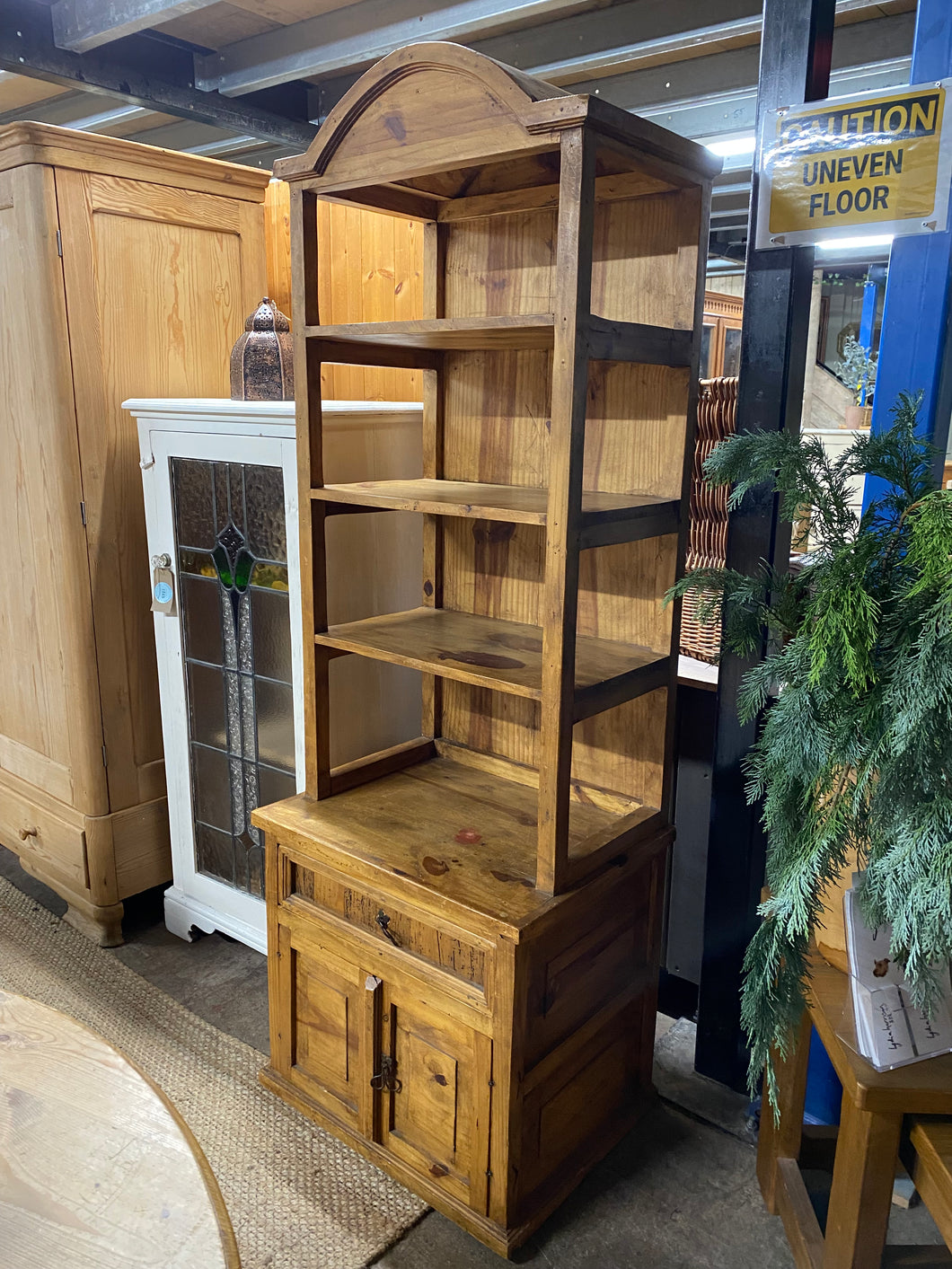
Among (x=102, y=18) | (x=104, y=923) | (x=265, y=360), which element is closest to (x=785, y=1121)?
(x=104, y=923)

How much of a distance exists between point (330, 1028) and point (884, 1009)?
1.12 m

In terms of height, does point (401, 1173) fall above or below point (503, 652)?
below

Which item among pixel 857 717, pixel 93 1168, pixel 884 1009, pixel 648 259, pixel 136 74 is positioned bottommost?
pixel 884 1009

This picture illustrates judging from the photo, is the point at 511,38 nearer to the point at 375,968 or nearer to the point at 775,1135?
the point at 375,968

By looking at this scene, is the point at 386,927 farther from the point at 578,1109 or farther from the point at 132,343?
the point at 132,343

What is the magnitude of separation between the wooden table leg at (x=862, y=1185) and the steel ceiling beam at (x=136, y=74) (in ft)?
10.5

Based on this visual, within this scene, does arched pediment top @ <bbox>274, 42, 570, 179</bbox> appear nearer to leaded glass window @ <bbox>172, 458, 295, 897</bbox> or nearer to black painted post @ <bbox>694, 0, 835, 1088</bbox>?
black painted post @ <bbox>694, 0, 835, 1088</bbox>

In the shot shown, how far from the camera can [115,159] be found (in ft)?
8.07

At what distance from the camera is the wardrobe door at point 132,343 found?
2.48 meters

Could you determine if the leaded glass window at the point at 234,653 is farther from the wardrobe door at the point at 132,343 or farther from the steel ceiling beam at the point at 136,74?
the steel ceiling beam at the point at 136,74

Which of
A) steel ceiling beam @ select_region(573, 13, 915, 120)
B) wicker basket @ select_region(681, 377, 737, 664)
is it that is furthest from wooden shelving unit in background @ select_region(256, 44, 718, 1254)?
steel ceiling beam @ select_region(573, 13, 915, 120)

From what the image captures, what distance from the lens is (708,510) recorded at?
2.17 meters

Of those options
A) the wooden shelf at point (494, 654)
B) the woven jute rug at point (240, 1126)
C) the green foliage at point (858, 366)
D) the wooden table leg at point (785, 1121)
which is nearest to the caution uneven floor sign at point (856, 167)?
the wooden shelf at point (494, 654)

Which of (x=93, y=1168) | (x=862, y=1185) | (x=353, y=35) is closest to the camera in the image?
(x=93, y=1168)
